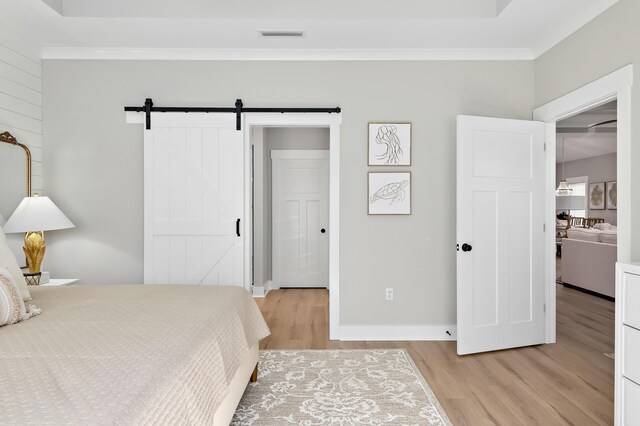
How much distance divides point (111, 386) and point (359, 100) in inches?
114

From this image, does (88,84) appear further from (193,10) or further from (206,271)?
(206,271)

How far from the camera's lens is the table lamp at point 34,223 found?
265 centimetres

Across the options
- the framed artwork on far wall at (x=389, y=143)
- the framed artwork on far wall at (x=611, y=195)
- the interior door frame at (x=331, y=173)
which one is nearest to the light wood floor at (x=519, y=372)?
the interior door frame at (x=331, y=173)

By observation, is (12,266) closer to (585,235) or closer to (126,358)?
(126,358)

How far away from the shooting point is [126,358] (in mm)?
1201

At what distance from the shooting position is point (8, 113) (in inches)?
114

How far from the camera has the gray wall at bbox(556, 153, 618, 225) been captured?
29.3 feet

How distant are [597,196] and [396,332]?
9.02 meters

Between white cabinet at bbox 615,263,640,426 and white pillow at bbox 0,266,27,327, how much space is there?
9.37ft

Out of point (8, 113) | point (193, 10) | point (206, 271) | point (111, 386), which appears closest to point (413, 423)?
point (111, 386)

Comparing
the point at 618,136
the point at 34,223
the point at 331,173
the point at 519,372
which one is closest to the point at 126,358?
the point at 34,223

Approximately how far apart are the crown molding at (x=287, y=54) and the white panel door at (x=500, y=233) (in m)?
0.68

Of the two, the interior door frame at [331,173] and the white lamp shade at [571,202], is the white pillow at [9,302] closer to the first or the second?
the interior door frame at [331,173]

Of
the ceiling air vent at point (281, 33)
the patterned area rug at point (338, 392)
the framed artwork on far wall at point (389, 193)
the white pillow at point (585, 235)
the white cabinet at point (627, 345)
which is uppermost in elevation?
the ceiling air vent at point (281, 33)
